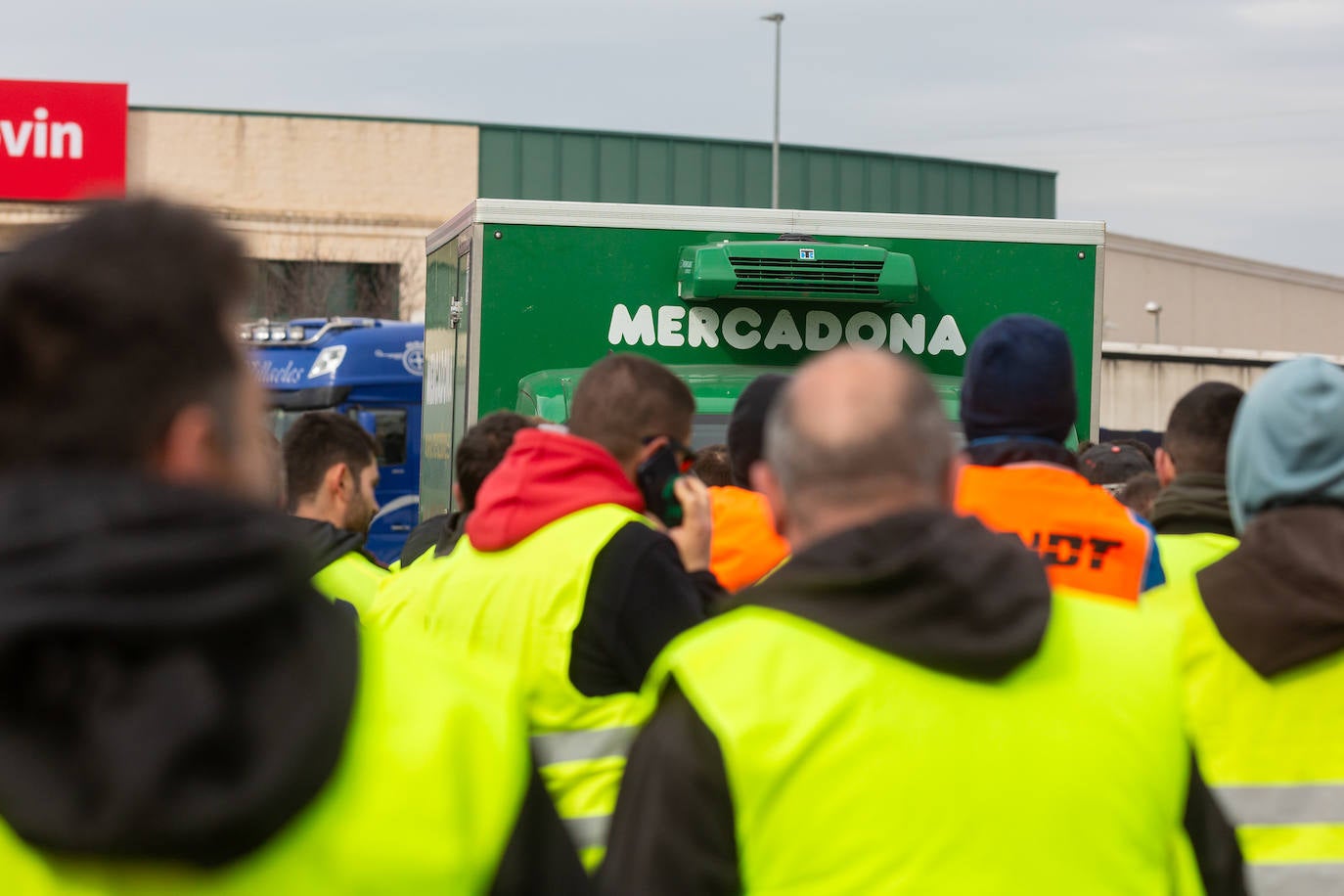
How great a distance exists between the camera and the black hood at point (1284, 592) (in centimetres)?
278

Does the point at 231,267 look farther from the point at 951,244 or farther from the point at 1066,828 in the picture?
the point at 951,244

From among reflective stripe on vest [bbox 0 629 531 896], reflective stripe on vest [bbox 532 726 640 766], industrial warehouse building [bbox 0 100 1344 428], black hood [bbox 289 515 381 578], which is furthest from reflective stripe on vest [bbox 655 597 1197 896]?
industrial warehouse building [bbox 0 100 1344 428]

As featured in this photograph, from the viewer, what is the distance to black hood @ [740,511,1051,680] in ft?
6.35

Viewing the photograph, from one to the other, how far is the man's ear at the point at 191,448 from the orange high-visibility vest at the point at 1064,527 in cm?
224

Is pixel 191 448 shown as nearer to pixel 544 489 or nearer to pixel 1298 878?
pixel 544 489

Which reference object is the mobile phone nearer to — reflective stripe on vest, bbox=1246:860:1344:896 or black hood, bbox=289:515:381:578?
black hood, bbox=289:515:381:578

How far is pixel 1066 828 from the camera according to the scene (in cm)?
197

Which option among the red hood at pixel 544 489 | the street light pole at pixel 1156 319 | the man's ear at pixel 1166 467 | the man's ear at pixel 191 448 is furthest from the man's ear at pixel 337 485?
the street light pole at pixel 1156 319

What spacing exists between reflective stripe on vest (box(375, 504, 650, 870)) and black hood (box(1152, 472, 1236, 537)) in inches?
64.4

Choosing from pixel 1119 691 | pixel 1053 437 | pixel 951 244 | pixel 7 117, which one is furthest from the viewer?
pixel 7 117

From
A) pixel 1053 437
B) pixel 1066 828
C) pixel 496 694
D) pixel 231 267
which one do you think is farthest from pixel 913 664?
pixel 1053 437

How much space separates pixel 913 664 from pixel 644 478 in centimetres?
185

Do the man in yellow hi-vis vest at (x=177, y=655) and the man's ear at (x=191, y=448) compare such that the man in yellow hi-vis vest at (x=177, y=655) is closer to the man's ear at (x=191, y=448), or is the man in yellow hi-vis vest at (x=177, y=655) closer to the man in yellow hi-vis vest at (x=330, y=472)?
the man's ear at (x=191, y=448)

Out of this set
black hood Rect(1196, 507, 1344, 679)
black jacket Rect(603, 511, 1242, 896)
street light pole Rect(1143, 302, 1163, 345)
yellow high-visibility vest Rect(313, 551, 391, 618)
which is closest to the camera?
black jacket Rect(603, 511, 1242, 896)
